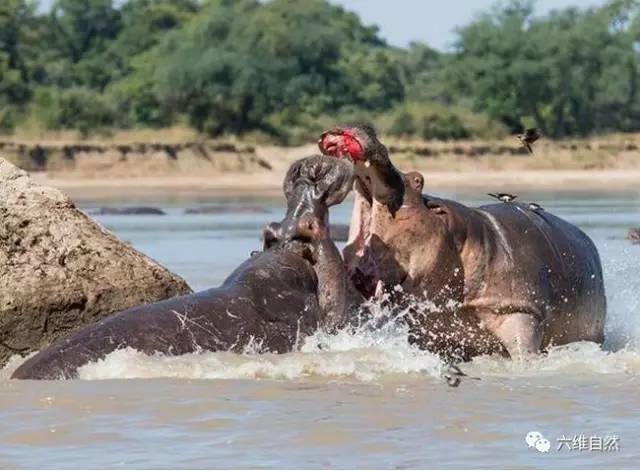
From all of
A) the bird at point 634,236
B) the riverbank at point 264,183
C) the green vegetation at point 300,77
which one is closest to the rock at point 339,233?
the bird at point 634,236

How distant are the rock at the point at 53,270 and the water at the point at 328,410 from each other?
20 centimetres

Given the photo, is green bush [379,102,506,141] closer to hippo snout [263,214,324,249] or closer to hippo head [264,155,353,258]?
hippo snout [263,214,324,249]

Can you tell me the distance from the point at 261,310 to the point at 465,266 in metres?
0.78

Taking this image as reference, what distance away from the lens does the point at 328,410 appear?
6105 mm

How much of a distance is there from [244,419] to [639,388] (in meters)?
1.51

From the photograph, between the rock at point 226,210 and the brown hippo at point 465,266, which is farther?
the rock at point 226,210

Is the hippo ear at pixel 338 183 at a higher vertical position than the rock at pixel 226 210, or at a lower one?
higher

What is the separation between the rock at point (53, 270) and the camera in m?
7.21

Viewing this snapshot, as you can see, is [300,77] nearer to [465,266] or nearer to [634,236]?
[634,236]

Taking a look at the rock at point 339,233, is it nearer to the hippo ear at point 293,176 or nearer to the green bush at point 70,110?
the hippo ear at point 293,176

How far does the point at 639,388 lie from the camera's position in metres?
6.55

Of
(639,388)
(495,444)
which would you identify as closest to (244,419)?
(495,444)

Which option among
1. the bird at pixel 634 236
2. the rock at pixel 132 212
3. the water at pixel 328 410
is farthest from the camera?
the rock at pixel 132 212

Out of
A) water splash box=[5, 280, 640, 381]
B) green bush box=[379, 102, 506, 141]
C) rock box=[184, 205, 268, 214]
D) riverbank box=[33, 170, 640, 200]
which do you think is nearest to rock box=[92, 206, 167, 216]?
rock box=[184, 205, 268, 214]
